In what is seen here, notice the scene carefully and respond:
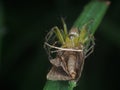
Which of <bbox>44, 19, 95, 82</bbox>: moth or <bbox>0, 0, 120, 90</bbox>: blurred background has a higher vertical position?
<bbox>44, 19, 95, 82</bbox>: moth

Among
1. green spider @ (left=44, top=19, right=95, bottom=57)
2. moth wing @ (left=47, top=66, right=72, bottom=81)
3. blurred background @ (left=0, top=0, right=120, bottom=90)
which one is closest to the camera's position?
moth wing @ (left=47, top=66, right=72, bottom=81)

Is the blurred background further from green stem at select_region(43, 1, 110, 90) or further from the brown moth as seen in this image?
the brown moth

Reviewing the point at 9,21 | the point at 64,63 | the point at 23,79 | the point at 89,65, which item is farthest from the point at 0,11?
the point at 64,63

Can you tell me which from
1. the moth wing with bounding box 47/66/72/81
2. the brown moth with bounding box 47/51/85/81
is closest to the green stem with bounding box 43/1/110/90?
the brown moth with bounding box 47/51/85/81

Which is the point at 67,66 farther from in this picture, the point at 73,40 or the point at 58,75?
the point at 73,40

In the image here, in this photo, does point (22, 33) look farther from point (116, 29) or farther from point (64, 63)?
point (64, 63)

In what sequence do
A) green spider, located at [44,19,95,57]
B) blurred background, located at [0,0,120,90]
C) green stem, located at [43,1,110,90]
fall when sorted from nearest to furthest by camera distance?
green spider, located at [44,19,95,57] → green stem, located at [43,1,110,90] → blurred background, located at [0,0,120,90]
